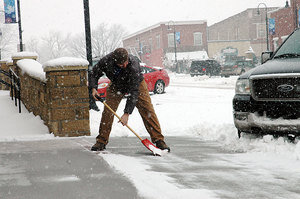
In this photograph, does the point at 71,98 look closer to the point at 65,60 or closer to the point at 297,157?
the point at 65,60

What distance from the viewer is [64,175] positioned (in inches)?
181

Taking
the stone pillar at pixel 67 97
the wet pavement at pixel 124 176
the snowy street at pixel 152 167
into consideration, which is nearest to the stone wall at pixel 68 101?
the stone pillar at pixel 67 97

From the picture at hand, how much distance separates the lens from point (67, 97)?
7.36m

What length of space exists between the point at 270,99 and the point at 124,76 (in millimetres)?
1955

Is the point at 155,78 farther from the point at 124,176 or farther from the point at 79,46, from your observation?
the point at 79,46

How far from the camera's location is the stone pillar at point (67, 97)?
727 centimetres

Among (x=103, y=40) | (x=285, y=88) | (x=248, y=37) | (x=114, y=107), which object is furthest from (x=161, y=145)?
(x=103, y=40)

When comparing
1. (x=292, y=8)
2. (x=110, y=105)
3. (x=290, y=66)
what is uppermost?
(x=292, y=8)

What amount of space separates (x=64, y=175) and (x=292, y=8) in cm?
3698

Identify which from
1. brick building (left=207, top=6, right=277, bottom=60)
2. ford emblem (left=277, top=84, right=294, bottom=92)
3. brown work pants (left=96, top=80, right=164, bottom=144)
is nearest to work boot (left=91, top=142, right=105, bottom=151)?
brown work pants (left=96, top=80, right=164, bottom=144)

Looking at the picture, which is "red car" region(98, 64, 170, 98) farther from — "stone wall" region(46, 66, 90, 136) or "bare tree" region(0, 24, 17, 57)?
"bare tree" region(0, 24, 17, 57)

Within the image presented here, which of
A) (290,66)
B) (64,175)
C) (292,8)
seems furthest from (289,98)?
(292,8)

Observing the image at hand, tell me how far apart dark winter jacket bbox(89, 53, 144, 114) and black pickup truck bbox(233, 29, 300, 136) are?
1.50 meters

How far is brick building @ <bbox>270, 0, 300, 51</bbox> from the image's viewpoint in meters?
37.8
